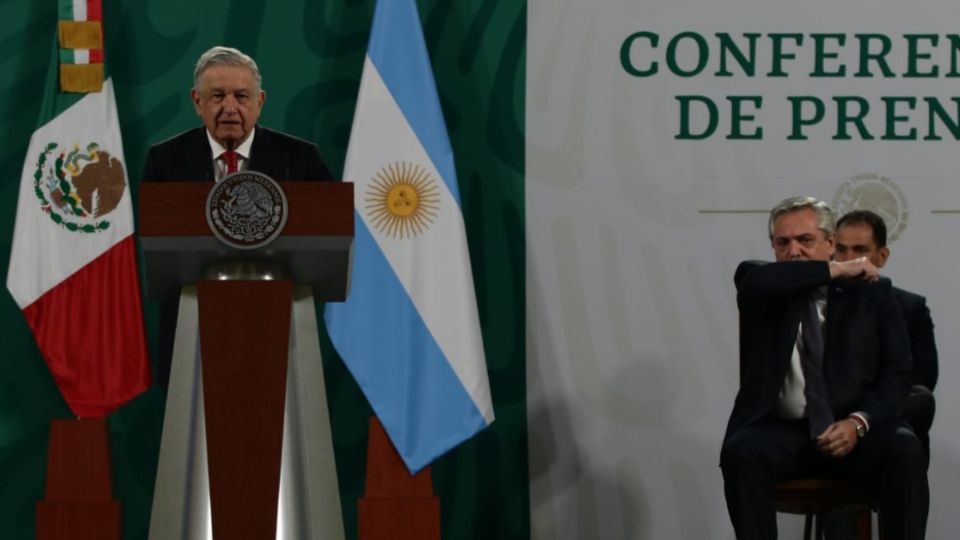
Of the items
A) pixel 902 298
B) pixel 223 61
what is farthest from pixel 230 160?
pixel 902 298

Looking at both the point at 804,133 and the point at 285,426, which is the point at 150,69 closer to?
the point at 804,133

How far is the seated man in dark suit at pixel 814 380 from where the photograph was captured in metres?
4.31

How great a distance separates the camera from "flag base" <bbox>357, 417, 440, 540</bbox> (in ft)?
17.6

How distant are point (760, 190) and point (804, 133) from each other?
0.26m

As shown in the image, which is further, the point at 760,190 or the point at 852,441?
the point at 760,190

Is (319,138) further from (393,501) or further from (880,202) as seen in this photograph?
(880,202)

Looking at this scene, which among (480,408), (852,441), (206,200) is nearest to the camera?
(206,200)

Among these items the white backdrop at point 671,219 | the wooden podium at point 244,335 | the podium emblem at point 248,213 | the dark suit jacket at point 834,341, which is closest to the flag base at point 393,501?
the white backdrop at point 671,219

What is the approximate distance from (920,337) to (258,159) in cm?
231

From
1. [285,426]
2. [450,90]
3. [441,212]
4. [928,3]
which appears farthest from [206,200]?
[928,3]

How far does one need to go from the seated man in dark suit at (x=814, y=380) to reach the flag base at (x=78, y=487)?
84.3 inches

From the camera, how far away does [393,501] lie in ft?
17.6

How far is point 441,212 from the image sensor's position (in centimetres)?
553

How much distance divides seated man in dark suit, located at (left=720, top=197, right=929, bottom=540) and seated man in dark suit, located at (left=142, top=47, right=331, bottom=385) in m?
1.38
